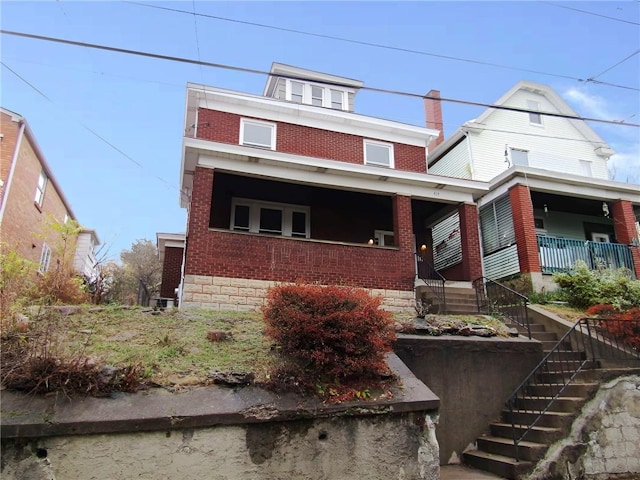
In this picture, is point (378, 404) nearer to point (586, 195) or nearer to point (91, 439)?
point (91, 439)

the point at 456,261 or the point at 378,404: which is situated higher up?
the point at 456,261

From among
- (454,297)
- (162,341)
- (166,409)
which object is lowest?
(166,409)

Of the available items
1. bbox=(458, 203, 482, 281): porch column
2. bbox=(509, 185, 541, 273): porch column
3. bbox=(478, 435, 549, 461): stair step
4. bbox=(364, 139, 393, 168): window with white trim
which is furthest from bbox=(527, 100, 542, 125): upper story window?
bbox=(478, 435, 549, 461): stair step

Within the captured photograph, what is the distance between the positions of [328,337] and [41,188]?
18.2 m

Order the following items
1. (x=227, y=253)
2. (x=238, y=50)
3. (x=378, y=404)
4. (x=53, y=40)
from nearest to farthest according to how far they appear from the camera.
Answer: (x=378, y=404) → (x=53, y=40) → (x=238, y=50) → (x=227, y=253)

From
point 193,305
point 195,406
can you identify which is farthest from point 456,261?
point 195,406

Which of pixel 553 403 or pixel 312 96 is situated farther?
pixel 312 96

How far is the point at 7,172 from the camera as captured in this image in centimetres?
1440

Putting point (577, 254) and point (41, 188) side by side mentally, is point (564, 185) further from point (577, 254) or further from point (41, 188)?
point (41, 188)

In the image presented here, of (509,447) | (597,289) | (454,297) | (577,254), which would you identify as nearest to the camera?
(509,447)

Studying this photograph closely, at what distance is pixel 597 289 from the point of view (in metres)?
11.2

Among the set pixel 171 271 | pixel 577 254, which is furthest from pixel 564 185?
pixel 171 271

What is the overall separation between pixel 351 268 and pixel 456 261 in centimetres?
552

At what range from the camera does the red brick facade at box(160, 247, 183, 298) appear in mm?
16484
